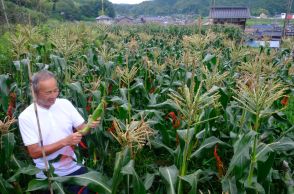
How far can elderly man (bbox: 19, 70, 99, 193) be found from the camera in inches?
97.0

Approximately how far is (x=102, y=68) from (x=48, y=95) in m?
3.12

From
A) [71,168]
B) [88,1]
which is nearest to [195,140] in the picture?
[71,168]

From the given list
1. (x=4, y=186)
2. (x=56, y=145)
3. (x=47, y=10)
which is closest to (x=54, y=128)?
(x=56, y=145)

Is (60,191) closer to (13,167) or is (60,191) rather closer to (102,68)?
(13,167)

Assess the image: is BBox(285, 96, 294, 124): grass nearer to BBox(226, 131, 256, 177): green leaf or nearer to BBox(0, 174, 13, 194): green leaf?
BBox(226, 131, 256, 177): green leaf

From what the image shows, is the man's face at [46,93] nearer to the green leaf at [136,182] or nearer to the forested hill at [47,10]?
the green leaf at [136,182]

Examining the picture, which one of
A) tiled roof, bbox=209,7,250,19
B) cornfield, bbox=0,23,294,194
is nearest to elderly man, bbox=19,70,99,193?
cornfield, bbox=0,23,294,194

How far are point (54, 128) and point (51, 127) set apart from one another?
28 millimetres

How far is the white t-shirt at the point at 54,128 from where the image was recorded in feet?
8.11

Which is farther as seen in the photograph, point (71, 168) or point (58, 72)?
point (58, 72)

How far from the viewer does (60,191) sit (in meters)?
2.41

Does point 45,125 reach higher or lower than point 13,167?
higher

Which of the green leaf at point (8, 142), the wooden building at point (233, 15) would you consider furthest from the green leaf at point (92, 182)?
the wooden building at point (233, 15)

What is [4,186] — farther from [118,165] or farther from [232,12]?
[232,12]
